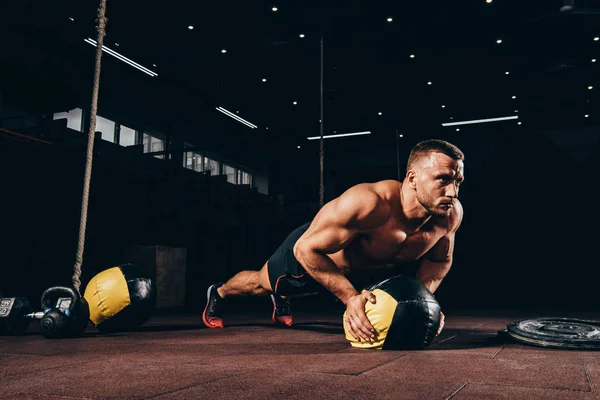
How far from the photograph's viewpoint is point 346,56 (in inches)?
368

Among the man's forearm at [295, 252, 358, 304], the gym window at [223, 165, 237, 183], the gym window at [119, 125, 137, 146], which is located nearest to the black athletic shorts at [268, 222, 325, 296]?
the man's forearm at [295, 252, 358, 304]

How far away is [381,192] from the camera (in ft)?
7.97

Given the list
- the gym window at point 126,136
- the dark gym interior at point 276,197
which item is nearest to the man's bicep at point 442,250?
the dark gym interior at point 276,197

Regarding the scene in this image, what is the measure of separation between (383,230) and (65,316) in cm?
166

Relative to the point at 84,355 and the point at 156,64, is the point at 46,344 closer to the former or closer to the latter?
the point at 84,355

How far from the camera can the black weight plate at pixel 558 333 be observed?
200 centimetres

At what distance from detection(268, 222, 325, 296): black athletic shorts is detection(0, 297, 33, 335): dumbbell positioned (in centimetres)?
135

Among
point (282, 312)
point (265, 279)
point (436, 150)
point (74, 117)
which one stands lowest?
point (282, 312)

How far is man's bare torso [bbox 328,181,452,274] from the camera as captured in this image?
2455 millimetres

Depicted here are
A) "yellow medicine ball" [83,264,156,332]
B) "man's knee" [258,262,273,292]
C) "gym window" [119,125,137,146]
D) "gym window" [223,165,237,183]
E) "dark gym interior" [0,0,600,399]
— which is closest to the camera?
"dark gym interior" [0,0,600,399]

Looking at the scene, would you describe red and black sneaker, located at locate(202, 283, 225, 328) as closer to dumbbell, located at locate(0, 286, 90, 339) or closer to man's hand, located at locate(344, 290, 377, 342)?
dumbbell, located at locate(0, 286, 90, 339)

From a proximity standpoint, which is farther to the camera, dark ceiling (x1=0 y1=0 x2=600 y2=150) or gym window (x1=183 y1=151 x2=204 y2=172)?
gym window (x1=183 y1=151 x2=204 y2=172)

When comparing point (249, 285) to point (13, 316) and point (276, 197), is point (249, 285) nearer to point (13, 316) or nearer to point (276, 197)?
point (13, 316)

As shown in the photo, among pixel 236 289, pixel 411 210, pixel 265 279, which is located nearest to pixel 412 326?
pixel 411 210
